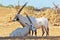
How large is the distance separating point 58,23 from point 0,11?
9.82m

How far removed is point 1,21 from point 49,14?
188 inches

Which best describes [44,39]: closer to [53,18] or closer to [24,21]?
[24,21]

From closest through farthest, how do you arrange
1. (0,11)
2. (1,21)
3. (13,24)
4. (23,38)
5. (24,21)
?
(23,38) → (24,21) → (13,24) → (1,21) → (0,11)

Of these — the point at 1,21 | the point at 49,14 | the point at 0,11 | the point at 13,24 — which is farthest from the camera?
the point at 0,11

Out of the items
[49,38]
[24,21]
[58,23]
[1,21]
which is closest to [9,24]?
[1,21]

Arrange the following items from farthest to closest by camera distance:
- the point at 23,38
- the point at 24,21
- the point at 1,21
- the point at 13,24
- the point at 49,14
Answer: the point at 49,14 → the point at 1,21 → the point at 13,24 → the point at 24,21 → the point at 23,38

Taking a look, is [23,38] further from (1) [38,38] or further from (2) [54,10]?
(2) [54,10]

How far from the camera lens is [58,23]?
2212 cm

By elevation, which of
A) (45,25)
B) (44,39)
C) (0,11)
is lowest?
(0,11)

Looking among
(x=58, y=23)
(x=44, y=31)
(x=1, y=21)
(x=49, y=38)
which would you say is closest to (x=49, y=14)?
(x=58, y=23)

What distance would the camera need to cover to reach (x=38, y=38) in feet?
26.6

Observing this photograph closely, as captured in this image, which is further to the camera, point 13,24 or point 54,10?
point 54,10

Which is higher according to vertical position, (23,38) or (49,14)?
(23,38)

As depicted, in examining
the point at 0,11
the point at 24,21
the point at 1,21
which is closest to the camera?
the point at 24,21
